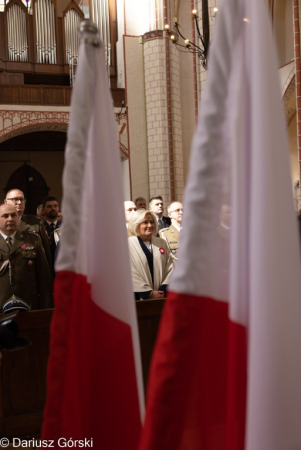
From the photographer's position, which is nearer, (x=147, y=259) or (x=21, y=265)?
(x=21, y=265)

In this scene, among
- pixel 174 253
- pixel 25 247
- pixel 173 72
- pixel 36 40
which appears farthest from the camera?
pixel 36 40

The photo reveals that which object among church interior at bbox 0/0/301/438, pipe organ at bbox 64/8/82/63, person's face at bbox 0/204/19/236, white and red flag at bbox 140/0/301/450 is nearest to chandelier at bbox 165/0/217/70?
person's face at bbox 0/204/19/236

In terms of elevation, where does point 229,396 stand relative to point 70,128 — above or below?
below

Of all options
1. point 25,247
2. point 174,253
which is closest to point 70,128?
point 25,247

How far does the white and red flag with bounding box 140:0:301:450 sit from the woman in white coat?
9.61 ft

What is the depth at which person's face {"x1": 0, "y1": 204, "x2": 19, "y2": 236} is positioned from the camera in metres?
3.90

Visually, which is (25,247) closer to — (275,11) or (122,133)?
(122,133)

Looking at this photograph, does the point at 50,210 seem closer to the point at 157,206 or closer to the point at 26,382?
the point at 157,206

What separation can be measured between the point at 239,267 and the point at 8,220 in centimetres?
311

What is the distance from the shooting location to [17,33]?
12.6 metres

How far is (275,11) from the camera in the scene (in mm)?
11906

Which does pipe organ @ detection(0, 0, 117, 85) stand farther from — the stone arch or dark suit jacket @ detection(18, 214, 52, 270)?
dark suit jacket @ detection(18, 214, 52, 270)

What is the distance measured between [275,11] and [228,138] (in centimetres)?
1206

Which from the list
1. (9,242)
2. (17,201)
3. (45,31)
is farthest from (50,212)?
(45,31)
